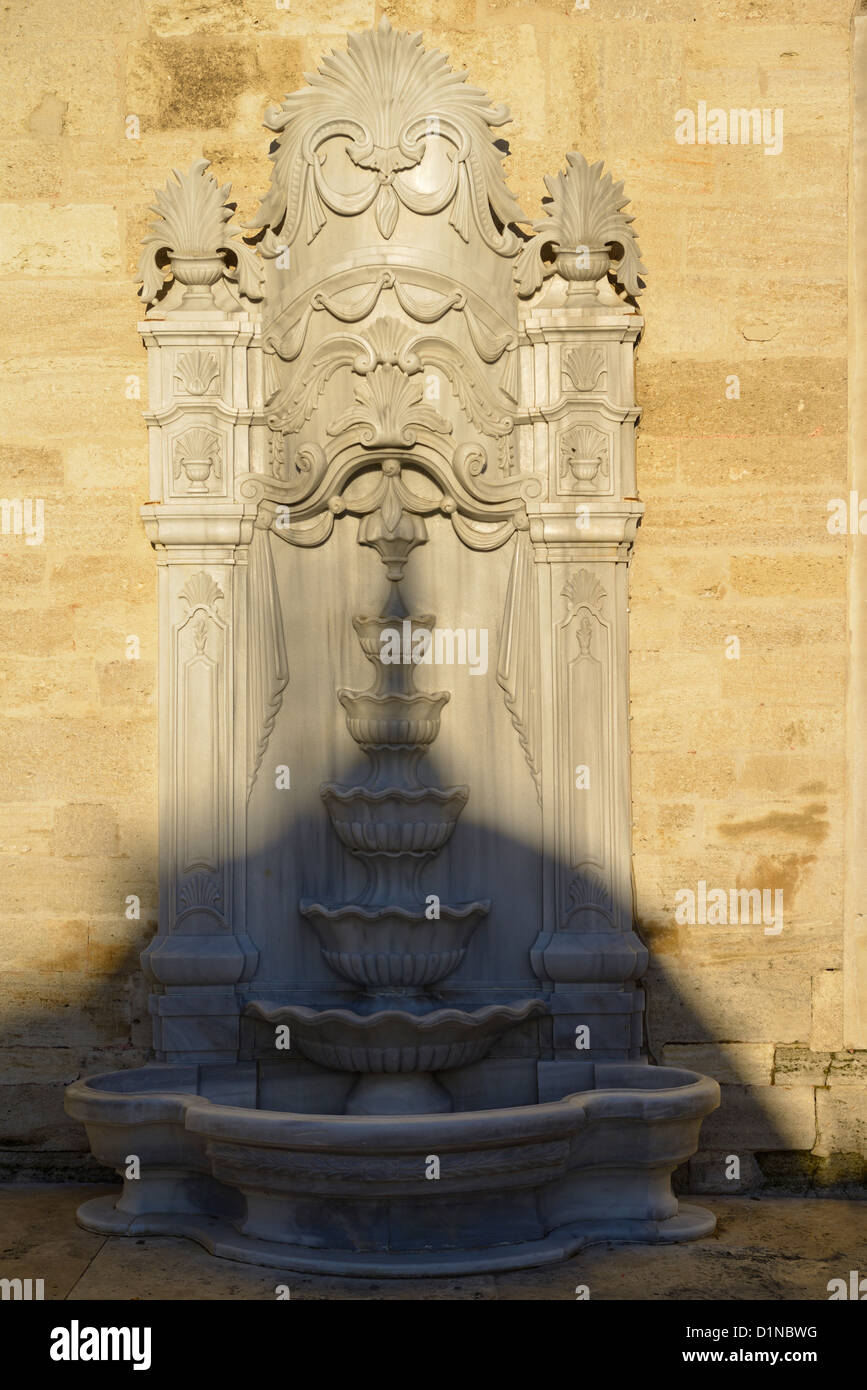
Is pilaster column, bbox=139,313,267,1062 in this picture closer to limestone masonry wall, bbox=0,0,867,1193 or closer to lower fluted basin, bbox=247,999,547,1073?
limestone masonry wall, bbox=0,0,867,1193

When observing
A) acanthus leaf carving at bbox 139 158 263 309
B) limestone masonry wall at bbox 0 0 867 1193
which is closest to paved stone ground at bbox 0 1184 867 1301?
limestone masonry wall at bbox 0 0 867 1193

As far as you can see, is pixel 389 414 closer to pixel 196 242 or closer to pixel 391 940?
pixel 196 242

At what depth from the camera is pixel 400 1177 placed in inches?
145

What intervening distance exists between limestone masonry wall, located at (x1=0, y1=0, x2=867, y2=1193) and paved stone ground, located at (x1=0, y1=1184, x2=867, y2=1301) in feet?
1.48

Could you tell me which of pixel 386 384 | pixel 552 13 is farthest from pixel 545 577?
pixel 552 13

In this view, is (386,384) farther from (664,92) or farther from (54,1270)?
(54,1270)

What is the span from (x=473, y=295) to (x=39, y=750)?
1902 millimetres

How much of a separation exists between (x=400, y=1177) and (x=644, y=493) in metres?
2.16

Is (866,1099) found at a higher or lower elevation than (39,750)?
lower

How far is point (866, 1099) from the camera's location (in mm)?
4551

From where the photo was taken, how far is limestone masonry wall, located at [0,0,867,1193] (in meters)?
4.59

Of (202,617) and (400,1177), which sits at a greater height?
(202,617)

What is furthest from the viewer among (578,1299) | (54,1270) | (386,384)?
(386,384)

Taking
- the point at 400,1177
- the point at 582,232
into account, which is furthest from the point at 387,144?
the point at 400,1177
